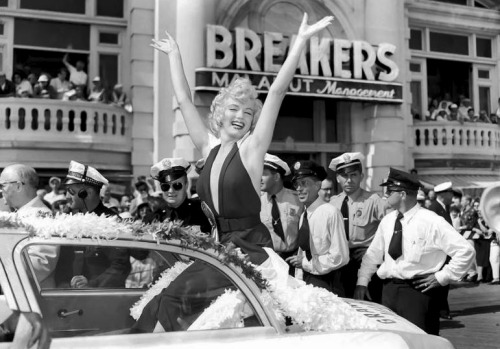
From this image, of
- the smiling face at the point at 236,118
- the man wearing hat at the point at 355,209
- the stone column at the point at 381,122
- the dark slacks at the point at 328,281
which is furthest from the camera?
the stone column at the point at 381,122

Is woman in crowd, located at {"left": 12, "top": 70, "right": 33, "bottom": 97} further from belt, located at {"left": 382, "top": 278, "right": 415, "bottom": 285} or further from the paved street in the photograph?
belt, located at {"left": 382, "top": 278, "right": 415, "bottom": 285}

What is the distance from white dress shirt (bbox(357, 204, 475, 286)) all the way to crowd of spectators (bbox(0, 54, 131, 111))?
33.0 feet

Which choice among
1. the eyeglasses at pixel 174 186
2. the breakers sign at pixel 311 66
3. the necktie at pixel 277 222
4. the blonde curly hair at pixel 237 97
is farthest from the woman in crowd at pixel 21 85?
the blonde curly hair at pixel 237 97

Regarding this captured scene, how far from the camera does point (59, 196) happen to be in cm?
1070

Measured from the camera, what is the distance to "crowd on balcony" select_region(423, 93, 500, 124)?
16703 mm

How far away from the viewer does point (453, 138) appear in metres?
16.4

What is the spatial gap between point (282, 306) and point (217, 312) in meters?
0.29

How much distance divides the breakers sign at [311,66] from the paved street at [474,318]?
5.08 metres

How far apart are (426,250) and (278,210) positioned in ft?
5.64

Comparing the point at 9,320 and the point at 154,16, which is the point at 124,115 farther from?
the point at 9,320

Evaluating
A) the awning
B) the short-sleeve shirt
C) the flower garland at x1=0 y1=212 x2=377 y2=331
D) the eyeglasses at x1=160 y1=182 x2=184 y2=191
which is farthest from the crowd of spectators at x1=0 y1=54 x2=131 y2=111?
the flower garland at x1=0 y1=212 x2=377 y2=331

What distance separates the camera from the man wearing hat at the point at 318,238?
473 centimetres

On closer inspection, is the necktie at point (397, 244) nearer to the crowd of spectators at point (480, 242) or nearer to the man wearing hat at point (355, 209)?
the man wearing hat at point (355, 209)

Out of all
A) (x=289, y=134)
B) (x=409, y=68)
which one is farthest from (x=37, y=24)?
(x=409, y=68)
